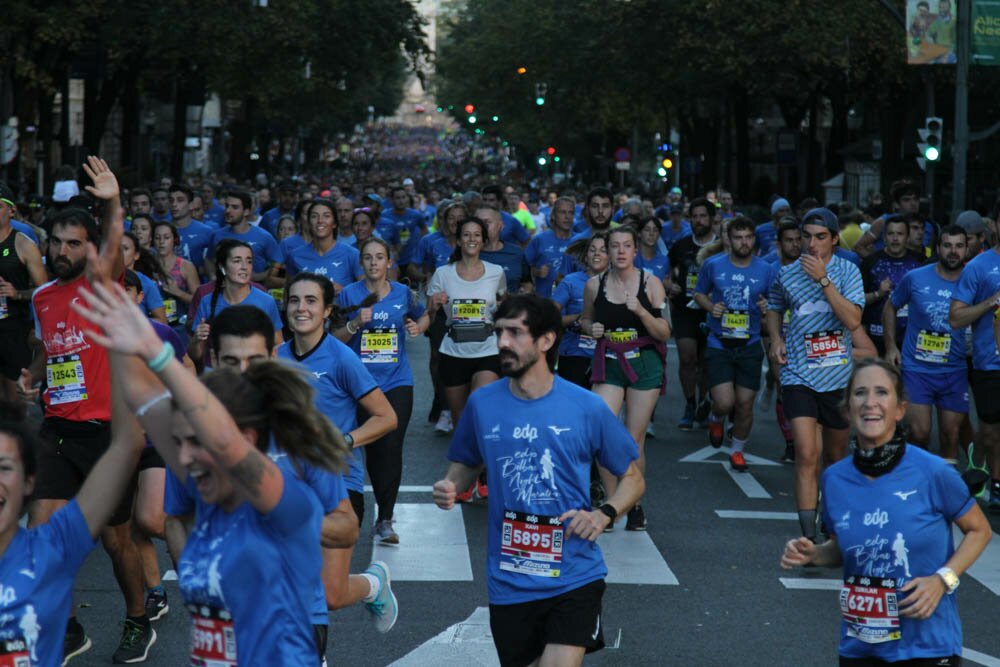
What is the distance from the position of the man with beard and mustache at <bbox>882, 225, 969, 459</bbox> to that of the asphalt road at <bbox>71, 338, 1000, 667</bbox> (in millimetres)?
717

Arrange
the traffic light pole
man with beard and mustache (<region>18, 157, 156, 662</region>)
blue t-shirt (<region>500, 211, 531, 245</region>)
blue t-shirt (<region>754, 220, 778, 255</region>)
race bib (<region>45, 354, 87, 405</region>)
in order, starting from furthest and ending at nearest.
A: 1. the traffic light pole
2. blue t-shirt (<region>754, 220, 778, 255</region>)
3. blue t-shirt (<region>500, 211, 531, 245</region>)
4. race bib (<region>45, 354, 87, 405</region>)
5. man with beard and mustache (<region>18, 157, 156, 662</region>)

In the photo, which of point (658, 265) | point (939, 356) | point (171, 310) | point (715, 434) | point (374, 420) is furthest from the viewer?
point (658, 265)

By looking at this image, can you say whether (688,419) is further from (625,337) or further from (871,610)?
(871,610)

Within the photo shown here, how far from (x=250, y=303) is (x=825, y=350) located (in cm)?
318

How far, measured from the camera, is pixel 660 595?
29.6 ft

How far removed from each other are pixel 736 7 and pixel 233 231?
886 inches

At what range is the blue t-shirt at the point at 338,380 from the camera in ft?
24.0

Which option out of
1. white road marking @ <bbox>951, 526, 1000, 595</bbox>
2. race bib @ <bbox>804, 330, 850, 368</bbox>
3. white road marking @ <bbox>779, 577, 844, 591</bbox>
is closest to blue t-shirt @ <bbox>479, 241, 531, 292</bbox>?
race bib @ <bbox>804, 330, 850, 368</bbox>

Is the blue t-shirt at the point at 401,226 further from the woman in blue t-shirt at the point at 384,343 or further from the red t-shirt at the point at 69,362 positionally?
the red t-shirt at the point at 69,362

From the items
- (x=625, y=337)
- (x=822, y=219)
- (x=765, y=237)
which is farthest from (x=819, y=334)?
(x=765, y=237)

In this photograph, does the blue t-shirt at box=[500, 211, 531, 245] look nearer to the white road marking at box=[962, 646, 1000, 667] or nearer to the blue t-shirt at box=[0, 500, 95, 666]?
the white road marking at box=[962, 646, 1000, 667]

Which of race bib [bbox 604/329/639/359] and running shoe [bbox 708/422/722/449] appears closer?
race bib [bbox 604/329/639/359]

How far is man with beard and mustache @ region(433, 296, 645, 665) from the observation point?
5.82 m

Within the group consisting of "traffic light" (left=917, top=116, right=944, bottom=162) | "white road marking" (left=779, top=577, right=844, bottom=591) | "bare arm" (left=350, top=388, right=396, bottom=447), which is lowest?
"white road marking" (left=779, top=577, right=844, bottom=591)
